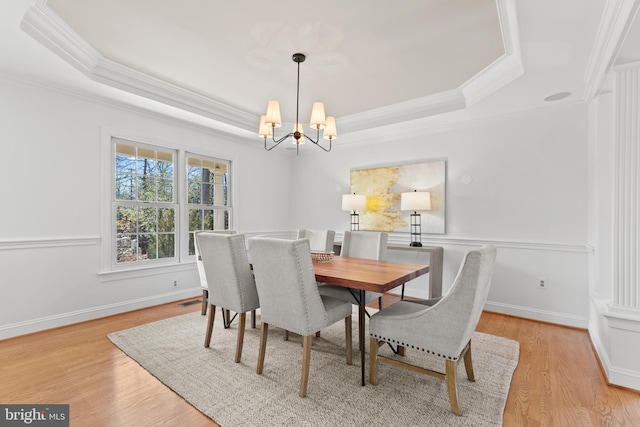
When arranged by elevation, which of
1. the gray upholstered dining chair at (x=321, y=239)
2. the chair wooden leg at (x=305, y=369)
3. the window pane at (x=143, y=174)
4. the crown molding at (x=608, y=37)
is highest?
the crown molding at (x=608, y=37)

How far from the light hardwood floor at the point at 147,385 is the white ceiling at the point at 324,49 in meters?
2.22

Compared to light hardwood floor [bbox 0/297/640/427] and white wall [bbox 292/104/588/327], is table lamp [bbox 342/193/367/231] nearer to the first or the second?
white wall [bbox 292/104/588/327]

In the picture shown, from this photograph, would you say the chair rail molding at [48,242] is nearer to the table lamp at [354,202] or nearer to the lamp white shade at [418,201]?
the table lamp at [354,202]

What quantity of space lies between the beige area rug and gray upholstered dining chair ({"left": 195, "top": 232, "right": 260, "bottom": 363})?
1.04ft

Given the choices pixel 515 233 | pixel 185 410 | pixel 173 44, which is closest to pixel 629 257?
pixel 515 233

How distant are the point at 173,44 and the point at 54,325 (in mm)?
2936

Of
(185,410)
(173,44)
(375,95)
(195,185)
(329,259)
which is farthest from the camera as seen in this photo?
(195,185)

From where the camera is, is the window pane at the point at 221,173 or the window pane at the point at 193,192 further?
the window pane at the point at 221,173

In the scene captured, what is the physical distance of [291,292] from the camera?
198cm

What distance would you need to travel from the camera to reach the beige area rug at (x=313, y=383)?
1733 millimetres

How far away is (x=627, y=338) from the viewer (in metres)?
2.06

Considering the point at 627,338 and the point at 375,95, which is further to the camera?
the point at 375,95

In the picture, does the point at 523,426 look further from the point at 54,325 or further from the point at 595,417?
the point at 54,325

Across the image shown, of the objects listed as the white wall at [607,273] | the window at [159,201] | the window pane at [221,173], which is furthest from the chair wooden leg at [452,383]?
the window pane at [221,173]
